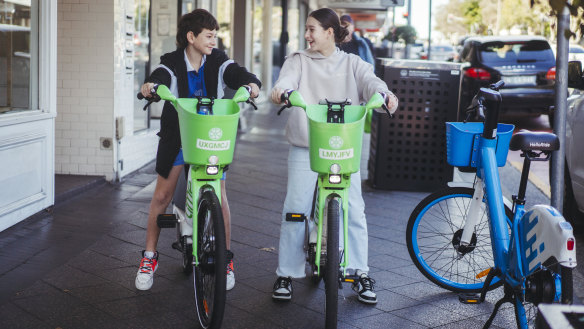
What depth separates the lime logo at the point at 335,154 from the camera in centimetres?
388

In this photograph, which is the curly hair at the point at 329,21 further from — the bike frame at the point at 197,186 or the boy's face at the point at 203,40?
the bike frame at the point at 197,186

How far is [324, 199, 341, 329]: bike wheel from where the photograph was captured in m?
3.92

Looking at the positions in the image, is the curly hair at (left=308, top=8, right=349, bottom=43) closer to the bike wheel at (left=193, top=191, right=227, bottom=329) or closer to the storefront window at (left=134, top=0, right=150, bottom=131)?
the bike wheel at (left=193, top=191, right=227, bottom=329)

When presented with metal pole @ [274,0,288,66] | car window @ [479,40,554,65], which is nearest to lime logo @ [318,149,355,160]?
car window @ [479,40,554,65]

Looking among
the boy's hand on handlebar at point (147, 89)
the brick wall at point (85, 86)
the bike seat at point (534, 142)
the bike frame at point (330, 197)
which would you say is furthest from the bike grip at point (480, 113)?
the brick wall at point (85, 86)

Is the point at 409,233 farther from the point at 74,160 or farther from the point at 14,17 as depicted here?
the point at 74,160

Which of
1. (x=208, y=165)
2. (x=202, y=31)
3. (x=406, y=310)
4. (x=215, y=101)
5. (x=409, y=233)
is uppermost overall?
(x=202, y=31)

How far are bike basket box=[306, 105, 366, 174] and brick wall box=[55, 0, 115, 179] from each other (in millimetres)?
4662

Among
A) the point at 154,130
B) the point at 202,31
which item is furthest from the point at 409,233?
the point at 154,130

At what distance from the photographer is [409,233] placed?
5.05m

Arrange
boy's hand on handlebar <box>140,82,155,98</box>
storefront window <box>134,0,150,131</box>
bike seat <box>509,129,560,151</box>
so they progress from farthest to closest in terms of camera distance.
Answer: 1. storefront window <box>134,0,150,131</box>
2. boy's hand on handlebar <box>140,82,155,98</box>
3. bike seat <box>509,129,560,151</box>

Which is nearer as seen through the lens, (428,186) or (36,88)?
(36,88)

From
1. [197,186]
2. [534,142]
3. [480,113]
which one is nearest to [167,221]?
[197,186]

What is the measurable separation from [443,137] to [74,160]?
3.91 m
